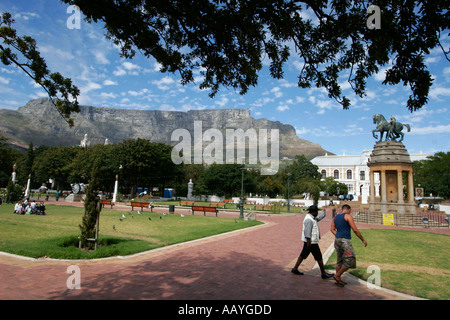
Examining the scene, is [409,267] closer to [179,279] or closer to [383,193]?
[179,279]

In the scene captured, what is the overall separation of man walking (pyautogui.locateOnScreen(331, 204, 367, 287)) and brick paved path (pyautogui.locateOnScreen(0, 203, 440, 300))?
392mm

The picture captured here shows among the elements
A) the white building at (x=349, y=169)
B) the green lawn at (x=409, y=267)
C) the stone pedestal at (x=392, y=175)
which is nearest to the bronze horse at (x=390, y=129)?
the stone pedestal at (x=392, y=175)

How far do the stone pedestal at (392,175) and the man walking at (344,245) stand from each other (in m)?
27.2

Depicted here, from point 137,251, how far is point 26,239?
4558 mm

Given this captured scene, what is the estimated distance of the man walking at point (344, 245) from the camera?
612cm

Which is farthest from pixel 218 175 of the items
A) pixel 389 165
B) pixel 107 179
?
pixel 389 165

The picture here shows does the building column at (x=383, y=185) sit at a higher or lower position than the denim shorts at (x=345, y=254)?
higher

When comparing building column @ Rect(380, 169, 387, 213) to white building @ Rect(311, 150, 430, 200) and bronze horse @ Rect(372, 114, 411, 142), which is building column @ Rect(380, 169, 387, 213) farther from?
white building @ Rect(311, 150, 430, 200)

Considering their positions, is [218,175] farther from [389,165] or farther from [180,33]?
[180,33]

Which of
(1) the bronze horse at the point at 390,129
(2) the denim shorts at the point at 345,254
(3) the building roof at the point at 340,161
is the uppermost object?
(3) the building roof at the point at 340,161

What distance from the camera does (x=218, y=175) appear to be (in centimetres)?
6806

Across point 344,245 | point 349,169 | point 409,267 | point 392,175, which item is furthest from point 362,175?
point 344,245

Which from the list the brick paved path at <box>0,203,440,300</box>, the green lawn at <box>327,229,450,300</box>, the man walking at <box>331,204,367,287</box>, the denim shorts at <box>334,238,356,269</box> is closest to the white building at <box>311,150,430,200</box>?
the green lawn at <box>327,229,450,300</box>

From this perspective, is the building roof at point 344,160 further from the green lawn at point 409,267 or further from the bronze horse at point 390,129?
the green lawn at point 409,267
